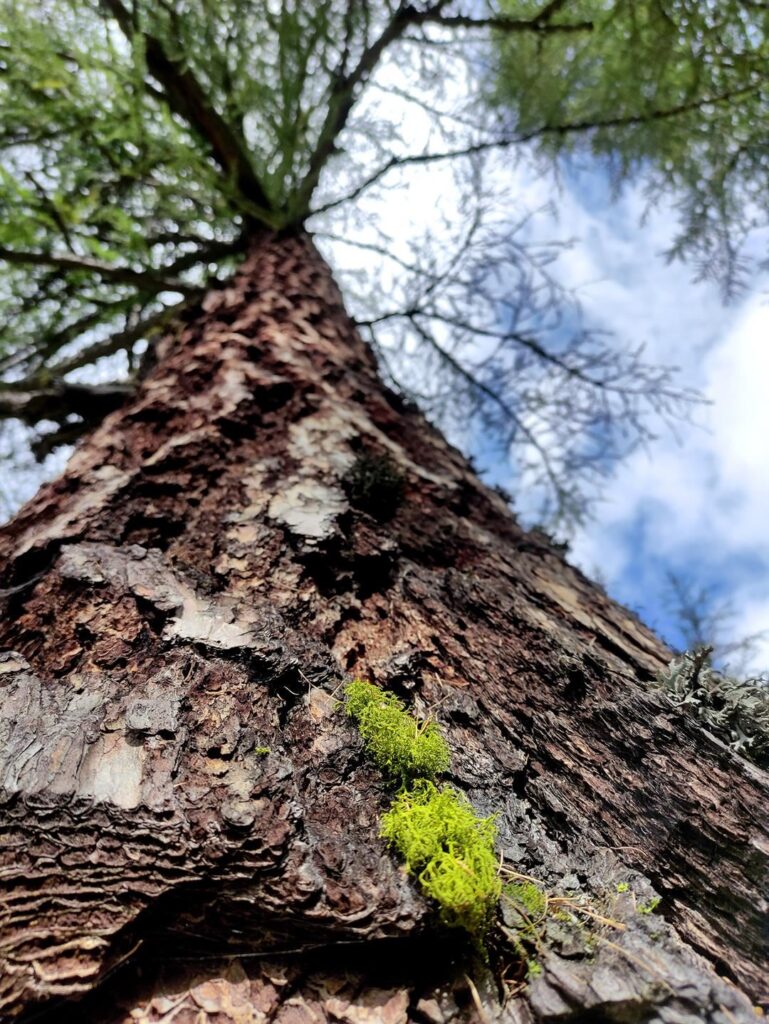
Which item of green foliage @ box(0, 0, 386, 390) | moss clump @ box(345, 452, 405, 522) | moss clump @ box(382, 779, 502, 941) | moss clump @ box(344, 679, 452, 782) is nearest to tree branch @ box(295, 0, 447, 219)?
green foliage @ box(0, 0, 386, 390)

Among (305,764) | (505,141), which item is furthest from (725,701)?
(505,141)

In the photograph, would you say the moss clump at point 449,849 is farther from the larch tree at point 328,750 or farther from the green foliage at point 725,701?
the green foliage at point 725,701

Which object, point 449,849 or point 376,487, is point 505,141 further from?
point 449,849

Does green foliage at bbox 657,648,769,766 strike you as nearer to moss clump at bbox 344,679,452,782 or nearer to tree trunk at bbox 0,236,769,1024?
tree trunk at bbox 0,236,769,1024

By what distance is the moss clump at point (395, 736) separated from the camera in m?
1.03

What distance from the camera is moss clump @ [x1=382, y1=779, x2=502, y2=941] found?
0.83 m

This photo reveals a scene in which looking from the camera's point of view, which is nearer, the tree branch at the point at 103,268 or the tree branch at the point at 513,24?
the tree branch at the point at 103,268

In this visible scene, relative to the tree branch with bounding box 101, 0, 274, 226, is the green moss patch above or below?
below

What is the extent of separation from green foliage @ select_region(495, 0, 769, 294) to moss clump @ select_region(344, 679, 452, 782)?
3.15m

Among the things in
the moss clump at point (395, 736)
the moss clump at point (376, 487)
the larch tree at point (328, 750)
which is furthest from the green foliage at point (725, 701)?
the moss clump at point (376, 487)

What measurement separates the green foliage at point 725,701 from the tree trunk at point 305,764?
9 cm

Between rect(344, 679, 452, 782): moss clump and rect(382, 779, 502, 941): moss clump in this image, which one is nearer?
rect(382, 779, 502, 941): moss clump

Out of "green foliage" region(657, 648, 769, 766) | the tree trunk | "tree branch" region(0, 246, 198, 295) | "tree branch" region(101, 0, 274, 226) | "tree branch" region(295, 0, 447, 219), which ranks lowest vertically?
the tree trunk

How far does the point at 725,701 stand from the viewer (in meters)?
1.25
